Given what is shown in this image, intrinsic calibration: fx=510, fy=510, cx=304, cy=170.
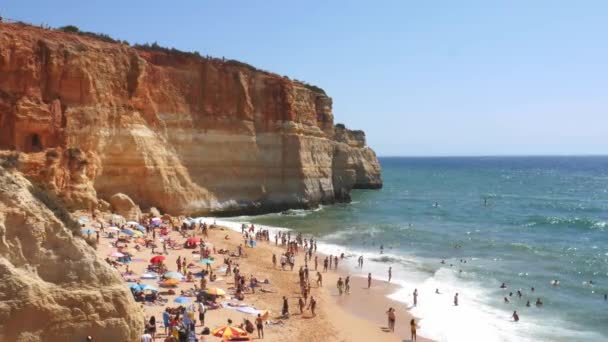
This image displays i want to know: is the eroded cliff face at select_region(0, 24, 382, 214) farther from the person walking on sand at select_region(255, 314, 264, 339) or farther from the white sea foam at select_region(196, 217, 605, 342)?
the person walking on sand at select_region(255, 314, 264, 339)

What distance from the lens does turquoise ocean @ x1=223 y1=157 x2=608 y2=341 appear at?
20062 millimetres

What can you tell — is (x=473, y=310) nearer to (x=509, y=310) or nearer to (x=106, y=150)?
(x=509, y=310)

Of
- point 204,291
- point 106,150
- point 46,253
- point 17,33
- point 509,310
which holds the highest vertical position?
point 17,33

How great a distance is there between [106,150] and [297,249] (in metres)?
14.7

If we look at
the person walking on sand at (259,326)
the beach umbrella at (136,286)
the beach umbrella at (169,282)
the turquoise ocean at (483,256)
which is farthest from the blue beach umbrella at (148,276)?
the turquoise ocean at (483,256)

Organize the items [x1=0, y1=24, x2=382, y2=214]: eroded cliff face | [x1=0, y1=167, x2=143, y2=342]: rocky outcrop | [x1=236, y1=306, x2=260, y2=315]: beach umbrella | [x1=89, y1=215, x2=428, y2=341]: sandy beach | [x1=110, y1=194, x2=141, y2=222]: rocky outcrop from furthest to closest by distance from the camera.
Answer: [x1=110, y1=194, x2=141, y2=222]: rocky outcrop → [x1=0, y1=24, x2=382, y2=214]: eroded cliff face → [x1=236, y1=306, x2=260, y2=315]: beach umbrella → [x1=89, y1=215, x2=428, y2=341]: sandy beach → [x1=0, y1=167, x2=143, y2=342]: rocky outcrop

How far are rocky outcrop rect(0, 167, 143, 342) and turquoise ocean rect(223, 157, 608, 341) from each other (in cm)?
1233

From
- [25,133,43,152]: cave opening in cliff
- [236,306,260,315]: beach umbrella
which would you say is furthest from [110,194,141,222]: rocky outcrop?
[236,306,260,315]: beach umbrella

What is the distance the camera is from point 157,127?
38.5 m

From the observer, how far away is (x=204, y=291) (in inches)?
764

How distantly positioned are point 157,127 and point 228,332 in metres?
26.2

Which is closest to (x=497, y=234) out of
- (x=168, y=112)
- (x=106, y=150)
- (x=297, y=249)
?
(x=297, y=249)

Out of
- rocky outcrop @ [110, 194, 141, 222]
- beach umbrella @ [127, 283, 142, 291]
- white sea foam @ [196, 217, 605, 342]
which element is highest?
rocky outcrop @ [110, 194, 141, 222]

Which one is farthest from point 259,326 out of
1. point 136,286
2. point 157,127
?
point 157,127
